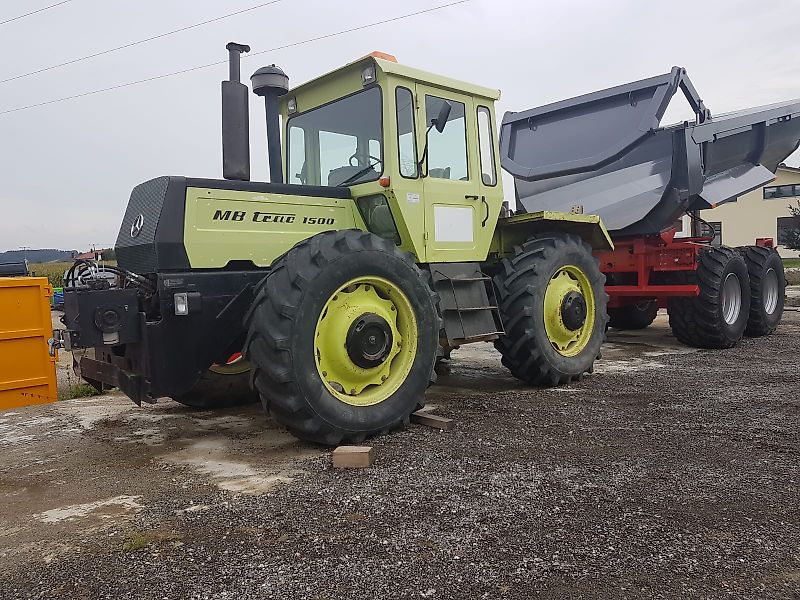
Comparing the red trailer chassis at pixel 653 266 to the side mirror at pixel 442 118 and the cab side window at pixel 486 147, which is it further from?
the side mirror at pixel 442 118

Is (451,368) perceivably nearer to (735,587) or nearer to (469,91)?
(469,91)

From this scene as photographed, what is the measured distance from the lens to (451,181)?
5430mm

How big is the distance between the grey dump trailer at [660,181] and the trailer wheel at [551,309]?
1.84 metres

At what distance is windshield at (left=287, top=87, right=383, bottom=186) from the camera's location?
5035mm

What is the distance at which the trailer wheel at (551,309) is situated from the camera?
5656mm

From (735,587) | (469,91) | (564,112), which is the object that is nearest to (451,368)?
(469,91)

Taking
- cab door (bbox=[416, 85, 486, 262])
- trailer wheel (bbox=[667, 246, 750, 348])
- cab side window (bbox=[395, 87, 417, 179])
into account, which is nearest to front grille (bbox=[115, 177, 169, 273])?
cab side window (bbox=[395, 87, 417, 179])

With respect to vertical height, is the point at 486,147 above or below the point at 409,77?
below

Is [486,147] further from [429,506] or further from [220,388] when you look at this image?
[429,506]

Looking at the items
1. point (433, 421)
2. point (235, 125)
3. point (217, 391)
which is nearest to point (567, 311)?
point (433, 421)

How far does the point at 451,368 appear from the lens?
24.7 feet

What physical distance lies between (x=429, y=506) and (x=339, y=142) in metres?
3.31

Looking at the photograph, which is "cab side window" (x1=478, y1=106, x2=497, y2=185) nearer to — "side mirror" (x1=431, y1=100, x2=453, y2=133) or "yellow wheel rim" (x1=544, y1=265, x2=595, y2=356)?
"side mirror" (x1=431, y1=100, x2=453, y2=133)

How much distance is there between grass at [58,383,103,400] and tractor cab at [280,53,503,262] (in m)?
3.11
